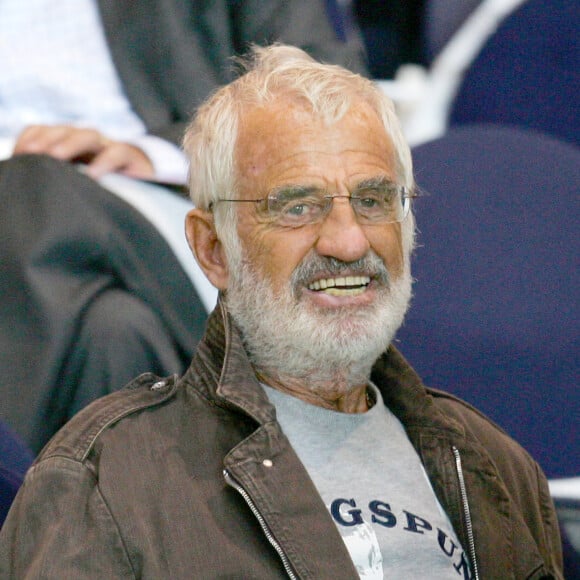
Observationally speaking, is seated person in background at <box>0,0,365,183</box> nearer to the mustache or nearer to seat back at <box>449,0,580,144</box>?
seat back at <box>449,0,580,144</box>

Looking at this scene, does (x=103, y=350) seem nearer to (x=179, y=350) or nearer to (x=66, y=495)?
(x=179, y=350)

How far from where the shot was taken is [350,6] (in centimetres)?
383

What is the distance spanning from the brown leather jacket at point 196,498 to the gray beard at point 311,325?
2.5 inches

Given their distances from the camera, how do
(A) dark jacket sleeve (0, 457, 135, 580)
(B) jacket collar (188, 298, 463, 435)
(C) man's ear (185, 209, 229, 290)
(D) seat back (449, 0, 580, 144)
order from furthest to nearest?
(D) seat back (449, 0, 580, 144) < (C) man's ear (185, 209, 229, 290) < (B) jacket collar (188, 298, 463, 435) < (A) dark jacket sleeve (0, 457, 135, 580)

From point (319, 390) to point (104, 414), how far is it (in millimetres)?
338

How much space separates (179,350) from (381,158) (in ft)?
1.73

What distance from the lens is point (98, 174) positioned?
2.32m

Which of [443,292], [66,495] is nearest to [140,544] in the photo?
[66,495]

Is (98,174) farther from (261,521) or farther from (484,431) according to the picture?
(261,521)

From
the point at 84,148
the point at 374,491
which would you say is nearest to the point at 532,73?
the point at 84,148

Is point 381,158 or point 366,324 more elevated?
point 381,158

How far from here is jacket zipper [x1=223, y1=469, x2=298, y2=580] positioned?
1562mm

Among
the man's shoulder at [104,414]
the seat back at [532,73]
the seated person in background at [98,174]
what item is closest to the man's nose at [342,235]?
the man's shoulder at [104,414]

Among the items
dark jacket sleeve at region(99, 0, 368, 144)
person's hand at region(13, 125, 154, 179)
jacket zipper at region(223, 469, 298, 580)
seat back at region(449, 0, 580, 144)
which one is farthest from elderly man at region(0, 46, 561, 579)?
seat back at region(449, 0, 580, 144)
